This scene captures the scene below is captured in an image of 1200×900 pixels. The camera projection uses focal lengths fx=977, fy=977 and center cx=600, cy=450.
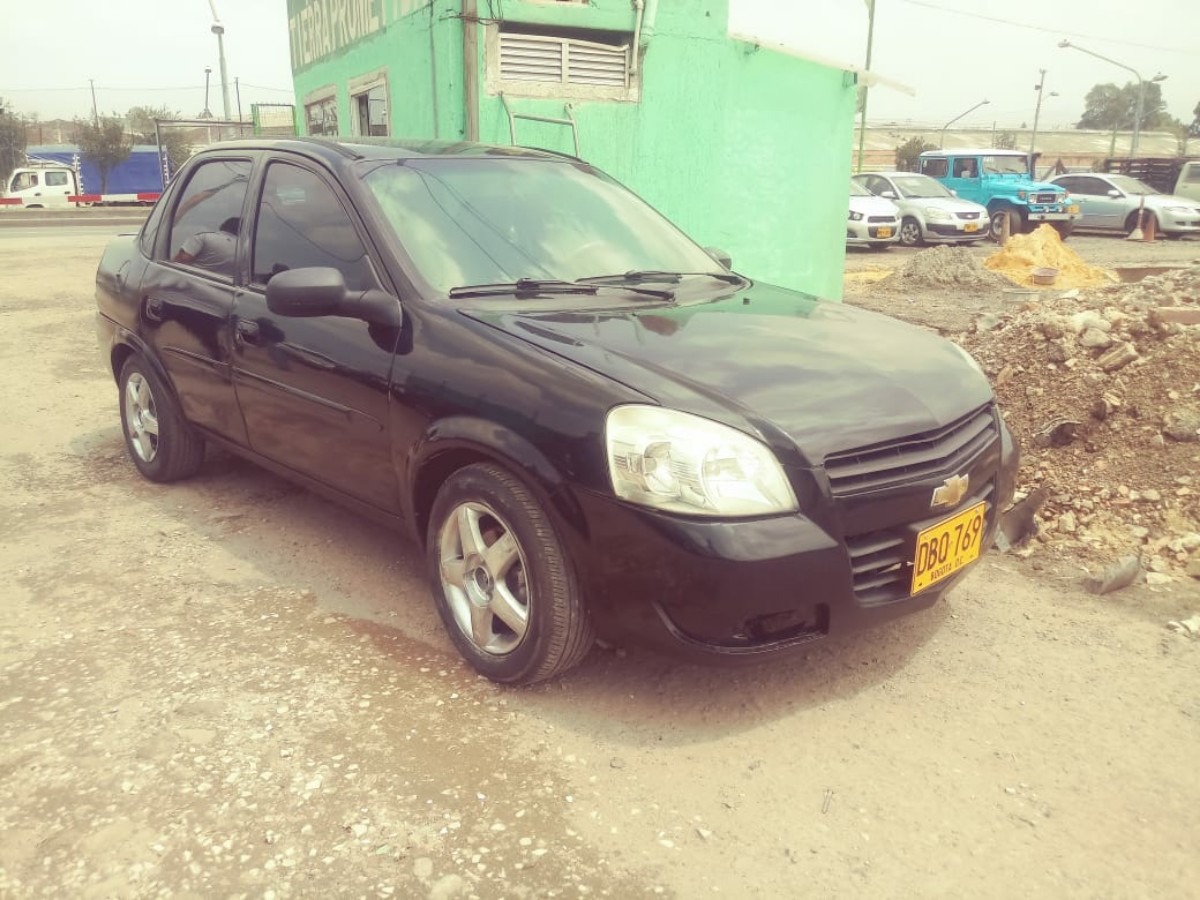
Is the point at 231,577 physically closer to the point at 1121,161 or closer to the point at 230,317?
the point at 230,317

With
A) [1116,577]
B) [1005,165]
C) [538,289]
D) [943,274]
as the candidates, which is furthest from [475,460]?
[1005,165]

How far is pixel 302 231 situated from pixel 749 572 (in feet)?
7.47

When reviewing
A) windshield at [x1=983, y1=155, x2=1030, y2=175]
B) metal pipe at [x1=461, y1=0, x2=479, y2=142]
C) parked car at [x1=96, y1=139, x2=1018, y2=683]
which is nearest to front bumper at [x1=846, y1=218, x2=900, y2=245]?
windshield at [x1=983, y1=155, x2=1030, y2=175]

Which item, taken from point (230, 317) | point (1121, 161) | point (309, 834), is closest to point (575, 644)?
point (309, 834)

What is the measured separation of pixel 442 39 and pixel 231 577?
5.73 m

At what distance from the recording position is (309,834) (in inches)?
92.5

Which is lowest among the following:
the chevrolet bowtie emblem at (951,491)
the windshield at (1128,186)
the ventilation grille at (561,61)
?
the chevrolet bowtie emblem at (951,491)

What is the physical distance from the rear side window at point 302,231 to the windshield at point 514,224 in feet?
0.57

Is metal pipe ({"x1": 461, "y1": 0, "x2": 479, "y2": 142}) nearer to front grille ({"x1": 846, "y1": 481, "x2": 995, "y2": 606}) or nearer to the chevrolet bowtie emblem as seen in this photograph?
the chevrolet bowtie emblem

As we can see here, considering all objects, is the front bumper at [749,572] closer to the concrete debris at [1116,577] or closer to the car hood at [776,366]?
the car hood at [776,366]

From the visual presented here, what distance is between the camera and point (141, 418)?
4.97m

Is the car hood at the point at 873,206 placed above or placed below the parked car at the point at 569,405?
above

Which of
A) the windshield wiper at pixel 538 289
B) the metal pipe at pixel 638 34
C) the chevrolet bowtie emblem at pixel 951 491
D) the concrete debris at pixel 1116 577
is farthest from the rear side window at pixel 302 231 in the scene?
the metal pipe at pixel 638 34

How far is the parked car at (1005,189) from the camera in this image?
2023 centimetres
